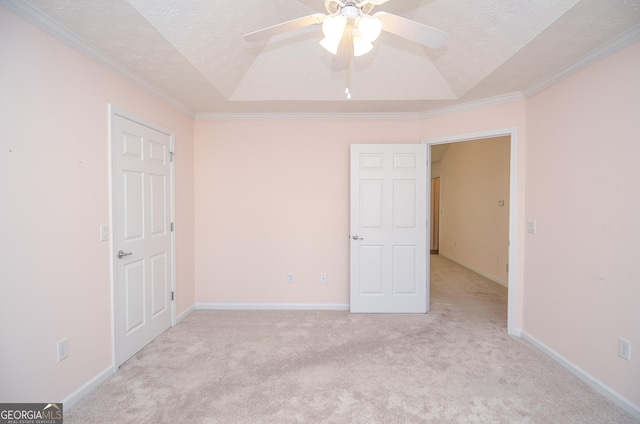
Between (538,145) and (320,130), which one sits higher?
(320,130)

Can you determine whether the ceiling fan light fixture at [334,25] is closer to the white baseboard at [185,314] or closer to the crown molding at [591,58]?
the crown molding at [591,58]

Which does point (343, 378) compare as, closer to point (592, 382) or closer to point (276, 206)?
point (592, 382)

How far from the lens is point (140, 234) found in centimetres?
268

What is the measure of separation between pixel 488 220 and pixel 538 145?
9.19 feet

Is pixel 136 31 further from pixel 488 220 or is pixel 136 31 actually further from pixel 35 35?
pixel 488 220

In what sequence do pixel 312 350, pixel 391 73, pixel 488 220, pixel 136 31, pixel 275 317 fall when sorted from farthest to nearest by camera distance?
pixel 488 220 → pixel 275 317 → pixel 391 73 → pixel 312 350 → pixel 136 31

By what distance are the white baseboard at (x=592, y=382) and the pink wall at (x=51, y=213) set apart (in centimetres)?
358

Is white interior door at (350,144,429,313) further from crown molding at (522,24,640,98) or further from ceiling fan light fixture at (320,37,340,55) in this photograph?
ceiling fan light fixture at (320,37,340,55)

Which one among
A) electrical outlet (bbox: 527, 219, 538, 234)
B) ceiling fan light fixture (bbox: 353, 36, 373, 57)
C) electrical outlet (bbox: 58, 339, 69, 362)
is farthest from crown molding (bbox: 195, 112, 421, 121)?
electrical outlet (bbox: 58, 339, 69, 362)

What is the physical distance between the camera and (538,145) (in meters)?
2.75

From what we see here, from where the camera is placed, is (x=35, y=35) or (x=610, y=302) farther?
(x=610, y=302)

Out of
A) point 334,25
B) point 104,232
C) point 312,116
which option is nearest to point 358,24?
point 334,25

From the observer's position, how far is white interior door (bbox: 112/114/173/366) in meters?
2.40

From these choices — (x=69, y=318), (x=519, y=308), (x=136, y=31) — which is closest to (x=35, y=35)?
(x=136, y=31)
